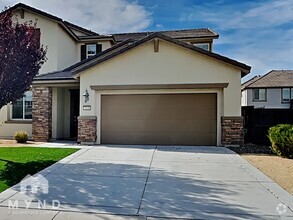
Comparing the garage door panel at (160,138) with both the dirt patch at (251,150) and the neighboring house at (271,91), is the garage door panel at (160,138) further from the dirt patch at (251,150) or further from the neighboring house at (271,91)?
the neighboring house at (271,91)

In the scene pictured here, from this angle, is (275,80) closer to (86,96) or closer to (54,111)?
A: (86,96)

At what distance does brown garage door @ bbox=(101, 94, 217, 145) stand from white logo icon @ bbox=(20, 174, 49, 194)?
21.5 feet

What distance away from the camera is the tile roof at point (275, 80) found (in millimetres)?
35594

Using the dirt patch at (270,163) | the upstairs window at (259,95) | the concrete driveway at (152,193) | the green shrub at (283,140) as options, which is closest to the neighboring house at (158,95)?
the dirt patch at (270,163)

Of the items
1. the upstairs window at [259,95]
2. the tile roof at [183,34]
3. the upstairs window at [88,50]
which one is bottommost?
the upstairs window at [259,95]

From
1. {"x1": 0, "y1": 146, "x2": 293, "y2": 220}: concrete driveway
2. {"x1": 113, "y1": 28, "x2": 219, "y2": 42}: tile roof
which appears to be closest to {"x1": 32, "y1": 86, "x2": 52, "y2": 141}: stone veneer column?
{"x1": 0, "y1": 146, "x2": 293, "y2": 220}: concrete driveway

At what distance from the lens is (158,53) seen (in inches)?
509

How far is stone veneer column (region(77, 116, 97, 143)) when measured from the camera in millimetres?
13227

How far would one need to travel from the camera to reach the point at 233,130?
40.7 feet

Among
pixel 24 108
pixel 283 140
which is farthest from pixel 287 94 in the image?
pixel 24 108

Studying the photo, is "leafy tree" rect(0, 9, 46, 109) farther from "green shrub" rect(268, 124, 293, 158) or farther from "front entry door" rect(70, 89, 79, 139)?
"green shrub" rect(268, 124, 293, 158)

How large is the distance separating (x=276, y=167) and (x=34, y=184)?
734 centimetres

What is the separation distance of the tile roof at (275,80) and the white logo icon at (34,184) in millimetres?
34984

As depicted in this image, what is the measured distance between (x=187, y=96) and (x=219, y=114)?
5.94 ft
